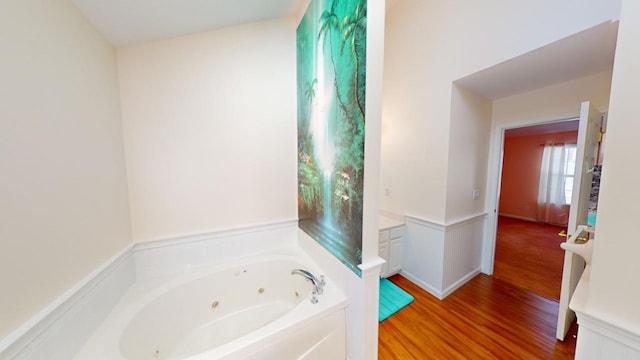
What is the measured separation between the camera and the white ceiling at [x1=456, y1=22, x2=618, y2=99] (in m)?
1.29

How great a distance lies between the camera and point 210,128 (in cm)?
167

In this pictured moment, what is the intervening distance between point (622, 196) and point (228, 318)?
2.32 meters

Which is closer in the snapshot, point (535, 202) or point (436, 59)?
point (436, 59)

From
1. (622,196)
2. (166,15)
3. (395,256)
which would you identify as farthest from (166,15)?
(395,256)

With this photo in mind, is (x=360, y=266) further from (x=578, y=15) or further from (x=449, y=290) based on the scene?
(x=578, y=15)

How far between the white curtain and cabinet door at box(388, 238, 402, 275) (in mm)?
4729

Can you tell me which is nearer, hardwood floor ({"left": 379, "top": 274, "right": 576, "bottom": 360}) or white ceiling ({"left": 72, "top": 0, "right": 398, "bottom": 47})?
white ceiling ({"left": 72, "top": 0, "right": 398, "bottom": 47})

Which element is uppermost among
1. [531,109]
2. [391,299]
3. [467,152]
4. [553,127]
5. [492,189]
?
[553,127]

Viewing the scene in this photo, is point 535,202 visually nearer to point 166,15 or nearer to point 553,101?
point 553,101

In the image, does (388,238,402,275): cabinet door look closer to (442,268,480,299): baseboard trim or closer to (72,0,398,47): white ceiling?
(442,268,480,299): baseboard trim

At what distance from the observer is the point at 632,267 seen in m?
0.62

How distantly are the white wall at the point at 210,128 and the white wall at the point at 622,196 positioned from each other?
1865 mm

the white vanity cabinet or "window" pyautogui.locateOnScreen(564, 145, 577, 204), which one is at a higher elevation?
"window" pyautogui.locateOnScreen(564, 145, 577, 204)

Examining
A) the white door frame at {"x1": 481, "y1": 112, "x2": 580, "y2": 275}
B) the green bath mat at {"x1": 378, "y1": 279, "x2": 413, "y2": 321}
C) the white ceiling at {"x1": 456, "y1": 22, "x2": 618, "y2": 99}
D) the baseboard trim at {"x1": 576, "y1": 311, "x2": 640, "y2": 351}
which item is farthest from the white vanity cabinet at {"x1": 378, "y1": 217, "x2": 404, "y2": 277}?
the white ceiling at {"x1": 456, "y1": 22, "x2": 618, "y2": 99}
